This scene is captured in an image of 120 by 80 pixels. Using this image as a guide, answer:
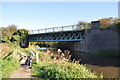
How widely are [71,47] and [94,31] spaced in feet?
39.2

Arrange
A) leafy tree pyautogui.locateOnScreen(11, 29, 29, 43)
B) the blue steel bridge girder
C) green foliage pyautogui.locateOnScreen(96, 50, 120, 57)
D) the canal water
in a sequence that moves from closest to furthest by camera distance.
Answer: the canal water → green foliage pyautogui.locateOnScreen(96, 50, 120, 57) → the blue steel bridge girder → leafy tree pyautogui.locateOnScreen(11, 29, 29, 43)

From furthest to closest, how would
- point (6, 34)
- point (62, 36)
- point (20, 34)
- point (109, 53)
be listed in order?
point (20, 34) < point (6, 34) < point (62, 36) < point (109, 53)

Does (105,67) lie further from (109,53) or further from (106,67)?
(109,53)

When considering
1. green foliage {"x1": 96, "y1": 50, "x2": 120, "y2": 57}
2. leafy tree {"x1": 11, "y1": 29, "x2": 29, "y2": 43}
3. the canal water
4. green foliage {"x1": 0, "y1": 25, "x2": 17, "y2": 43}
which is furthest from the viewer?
leafy tree {"x1": 11, "y1": 29, "x2": 29, "y2": 43}

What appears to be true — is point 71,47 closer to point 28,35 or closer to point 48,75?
point 28,35

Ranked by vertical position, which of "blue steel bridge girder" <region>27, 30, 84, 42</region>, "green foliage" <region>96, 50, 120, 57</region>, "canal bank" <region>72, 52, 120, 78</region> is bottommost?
"canal bank" <region>72, 52, 120, 78</region>

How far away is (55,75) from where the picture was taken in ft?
21.0

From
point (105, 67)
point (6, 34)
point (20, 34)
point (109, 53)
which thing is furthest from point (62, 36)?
point (105, 67)

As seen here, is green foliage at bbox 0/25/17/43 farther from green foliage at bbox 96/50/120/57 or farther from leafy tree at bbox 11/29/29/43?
green foliage at bbox 96/50/120/57

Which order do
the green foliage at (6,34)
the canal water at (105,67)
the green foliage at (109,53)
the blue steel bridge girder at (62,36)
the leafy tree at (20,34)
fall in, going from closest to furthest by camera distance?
the canal water at (105,67) < the green foliage at (109,53) < the blue steel bridge girder at (62,36) < the green foliage at (6,34) < the leafy tree at (20,34)

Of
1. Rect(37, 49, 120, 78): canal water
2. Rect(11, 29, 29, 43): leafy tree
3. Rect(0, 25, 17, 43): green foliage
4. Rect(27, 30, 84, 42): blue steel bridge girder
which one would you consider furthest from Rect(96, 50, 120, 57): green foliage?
Rect(11, 29, 29, 43): leafy tree

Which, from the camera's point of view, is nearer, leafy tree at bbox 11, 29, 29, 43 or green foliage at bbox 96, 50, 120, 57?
green foliage at bbox 96, 50, 120, 57

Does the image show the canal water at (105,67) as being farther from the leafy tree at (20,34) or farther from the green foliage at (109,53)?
the leafy tree at (20,34)

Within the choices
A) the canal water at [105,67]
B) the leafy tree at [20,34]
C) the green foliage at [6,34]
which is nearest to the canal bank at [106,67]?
the canal water at [105,67]
